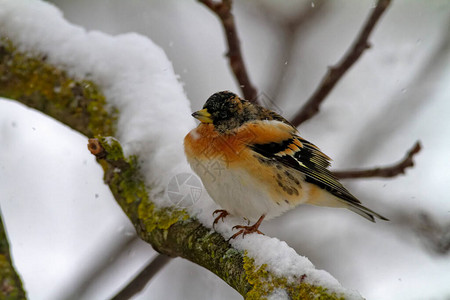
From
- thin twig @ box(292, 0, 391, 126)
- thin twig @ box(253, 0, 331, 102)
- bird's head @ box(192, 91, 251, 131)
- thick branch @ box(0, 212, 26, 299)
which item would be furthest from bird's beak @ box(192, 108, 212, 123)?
→ thin twig @ box(253, 0, 331, 102)

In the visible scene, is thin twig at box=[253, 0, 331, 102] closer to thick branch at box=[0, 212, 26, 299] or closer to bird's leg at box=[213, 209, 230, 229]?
bird's leg at box=[213, 209, 230, 229]

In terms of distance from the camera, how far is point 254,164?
82.4 inches

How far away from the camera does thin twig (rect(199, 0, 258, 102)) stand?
7.58ft

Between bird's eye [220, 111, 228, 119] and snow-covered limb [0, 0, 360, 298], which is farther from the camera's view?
bird's eye [220, 111, 228, 119]

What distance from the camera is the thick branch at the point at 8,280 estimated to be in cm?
179

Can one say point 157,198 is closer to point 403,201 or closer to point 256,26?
point 403,201

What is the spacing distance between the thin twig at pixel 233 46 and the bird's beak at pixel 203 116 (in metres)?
0.38

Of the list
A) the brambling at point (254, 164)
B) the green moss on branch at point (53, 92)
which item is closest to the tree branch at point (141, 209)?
the green moss on branch at point (53, 92)

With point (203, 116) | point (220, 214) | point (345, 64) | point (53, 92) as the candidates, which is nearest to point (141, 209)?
point (220, 214)

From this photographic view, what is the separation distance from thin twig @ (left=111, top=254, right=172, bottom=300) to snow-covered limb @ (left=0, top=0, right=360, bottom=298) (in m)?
0.23

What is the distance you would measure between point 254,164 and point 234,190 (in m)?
0.16

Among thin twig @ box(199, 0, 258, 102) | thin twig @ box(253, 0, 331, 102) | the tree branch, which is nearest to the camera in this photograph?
the tree branch

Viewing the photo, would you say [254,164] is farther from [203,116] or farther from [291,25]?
[291,25]

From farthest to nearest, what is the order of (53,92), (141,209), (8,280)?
(53,92) → (141,209) → (8,280)
